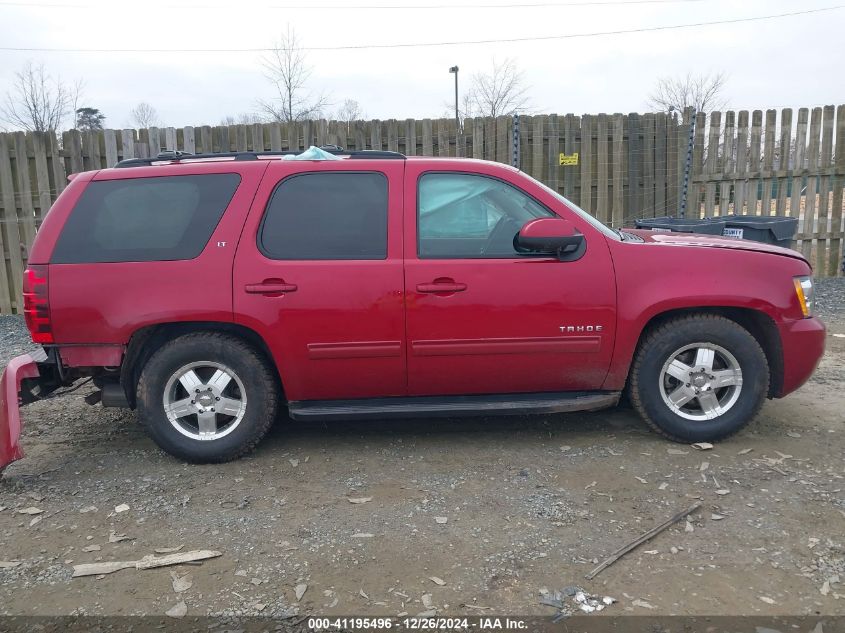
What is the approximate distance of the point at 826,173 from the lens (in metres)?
10.1

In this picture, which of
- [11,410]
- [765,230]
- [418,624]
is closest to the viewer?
[418,624]

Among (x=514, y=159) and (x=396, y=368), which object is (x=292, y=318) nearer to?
(x=396, y=368)

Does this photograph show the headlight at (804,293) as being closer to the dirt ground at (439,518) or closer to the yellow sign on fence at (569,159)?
the dirt ground at (439,518)

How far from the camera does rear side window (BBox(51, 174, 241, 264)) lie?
4.20 m

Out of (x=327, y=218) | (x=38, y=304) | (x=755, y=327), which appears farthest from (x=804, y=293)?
(x=38, y=304)

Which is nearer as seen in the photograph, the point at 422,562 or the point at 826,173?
the point at 422,562

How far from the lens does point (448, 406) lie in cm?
431

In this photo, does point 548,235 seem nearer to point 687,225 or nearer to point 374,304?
point 374,304

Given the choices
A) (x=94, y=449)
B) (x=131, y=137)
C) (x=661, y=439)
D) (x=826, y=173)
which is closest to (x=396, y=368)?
(x=661, y=439)

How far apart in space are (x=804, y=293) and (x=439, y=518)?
109 inches

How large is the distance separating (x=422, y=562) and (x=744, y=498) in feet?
6.00

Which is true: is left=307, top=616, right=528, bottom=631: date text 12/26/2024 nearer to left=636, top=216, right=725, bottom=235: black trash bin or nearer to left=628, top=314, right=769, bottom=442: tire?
left=628, top=314, right=769, bottom=442: tire

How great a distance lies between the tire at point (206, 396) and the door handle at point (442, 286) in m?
1.12

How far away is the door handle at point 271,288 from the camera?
416 cm
